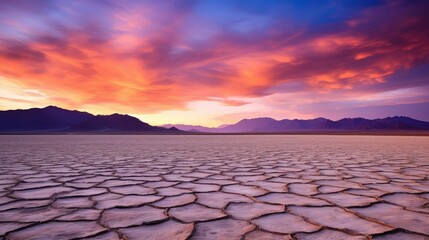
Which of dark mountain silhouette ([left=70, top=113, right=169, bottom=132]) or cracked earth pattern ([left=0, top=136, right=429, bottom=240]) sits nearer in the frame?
cracked earth pattern ([left=0, top=136, right=429, bottom=240])

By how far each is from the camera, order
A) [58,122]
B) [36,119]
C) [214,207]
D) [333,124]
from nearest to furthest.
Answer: [214,207], [36,119], [58,122], [333,124]

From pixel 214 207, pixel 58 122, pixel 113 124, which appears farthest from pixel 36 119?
pixel 214 207

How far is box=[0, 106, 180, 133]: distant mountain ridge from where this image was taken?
5900cm

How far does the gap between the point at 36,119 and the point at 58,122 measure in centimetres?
486

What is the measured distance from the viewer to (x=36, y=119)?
69.0 meters

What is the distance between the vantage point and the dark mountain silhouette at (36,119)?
64812mm

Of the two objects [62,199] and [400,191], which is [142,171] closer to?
[62,199]

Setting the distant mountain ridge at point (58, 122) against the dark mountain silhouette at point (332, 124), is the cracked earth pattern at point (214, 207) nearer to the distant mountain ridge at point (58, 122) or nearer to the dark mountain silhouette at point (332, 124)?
the distant mountain ridge at point (58, 122)

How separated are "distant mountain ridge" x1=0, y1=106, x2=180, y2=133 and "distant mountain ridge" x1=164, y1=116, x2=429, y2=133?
6056cm

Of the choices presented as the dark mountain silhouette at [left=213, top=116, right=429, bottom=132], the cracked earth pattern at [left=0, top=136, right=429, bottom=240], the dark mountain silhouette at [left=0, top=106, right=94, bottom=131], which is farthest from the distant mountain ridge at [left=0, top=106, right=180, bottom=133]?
the dark mountain silhouette at [left=213, top=116, right=429, bottom=132]

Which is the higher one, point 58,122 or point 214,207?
point 58,122

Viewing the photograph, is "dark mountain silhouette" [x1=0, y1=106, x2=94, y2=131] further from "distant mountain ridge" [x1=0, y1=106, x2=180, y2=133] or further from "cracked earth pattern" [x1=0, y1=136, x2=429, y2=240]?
"cracked earth pattern" [x1=0, y1=136, x2=429, y2=240]

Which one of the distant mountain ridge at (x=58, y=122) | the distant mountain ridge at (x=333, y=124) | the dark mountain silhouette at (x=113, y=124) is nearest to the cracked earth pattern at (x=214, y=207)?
the distant mountain ridge at (x=58, y=122)

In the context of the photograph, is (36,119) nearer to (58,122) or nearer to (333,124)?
(58,122)
